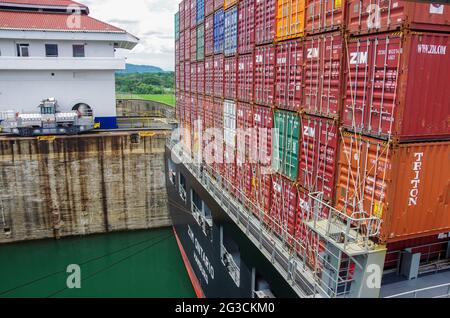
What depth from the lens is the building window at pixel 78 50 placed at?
28.3 meters

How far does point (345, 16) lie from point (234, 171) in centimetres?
772

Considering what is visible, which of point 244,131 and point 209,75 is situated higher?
point 209,75

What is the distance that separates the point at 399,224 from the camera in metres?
7.07

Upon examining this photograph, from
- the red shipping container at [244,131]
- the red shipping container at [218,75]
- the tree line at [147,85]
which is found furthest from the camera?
the tree line at [147,85]

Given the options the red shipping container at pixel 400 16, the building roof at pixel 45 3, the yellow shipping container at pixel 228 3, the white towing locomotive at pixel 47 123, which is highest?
the building roof at pixel 45 3

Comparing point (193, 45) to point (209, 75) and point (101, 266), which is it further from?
point (101, 266)

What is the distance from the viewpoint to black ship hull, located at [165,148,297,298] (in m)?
9.65

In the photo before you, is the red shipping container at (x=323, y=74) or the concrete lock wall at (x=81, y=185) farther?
the concrete lock wall at (x=81, y=185)

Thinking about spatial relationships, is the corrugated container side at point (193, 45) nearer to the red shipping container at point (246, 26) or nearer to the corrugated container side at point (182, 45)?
the corrugated container side at point (182, 45)

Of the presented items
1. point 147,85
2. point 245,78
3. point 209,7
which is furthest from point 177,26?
point 147,85

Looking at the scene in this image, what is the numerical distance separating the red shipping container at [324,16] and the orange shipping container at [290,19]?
0.22 meters

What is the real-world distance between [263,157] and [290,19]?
4289 mm

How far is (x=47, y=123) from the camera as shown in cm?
2448

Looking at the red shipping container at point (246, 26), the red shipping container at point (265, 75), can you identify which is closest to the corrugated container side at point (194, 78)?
the red shipping container at point (246, 26)
